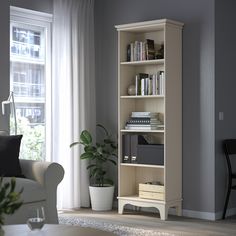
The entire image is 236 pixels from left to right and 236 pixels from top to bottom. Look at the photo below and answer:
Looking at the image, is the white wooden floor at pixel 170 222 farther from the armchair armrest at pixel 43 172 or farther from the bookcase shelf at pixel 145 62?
the bookcase shelf at pixel 145 62

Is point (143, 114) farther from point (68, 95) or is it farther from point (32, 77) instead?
point (32, 77)

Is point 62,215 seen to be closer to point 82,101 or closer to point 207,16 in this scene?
point 82,101

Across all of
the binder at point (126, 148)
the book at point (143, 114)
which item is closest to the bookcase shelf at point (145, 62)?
the book at point (143, 114)

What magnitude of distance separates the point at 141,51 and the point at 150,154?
118 cm

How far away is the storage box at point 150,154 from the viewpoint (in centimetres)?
585

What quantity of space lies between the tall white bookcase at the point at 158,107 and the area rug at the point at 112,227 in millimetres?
579

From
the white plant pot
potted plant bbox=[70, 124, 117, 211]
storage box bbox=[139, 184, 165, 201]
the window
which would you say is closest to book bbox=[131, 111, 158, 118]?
potted plant bbox=[70, 124, 117, 211]

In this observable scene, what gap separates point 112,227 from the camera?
5.23 m

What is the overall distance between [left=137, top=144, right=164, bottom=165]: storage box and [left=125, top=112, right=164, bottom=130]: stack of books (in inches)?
8.1

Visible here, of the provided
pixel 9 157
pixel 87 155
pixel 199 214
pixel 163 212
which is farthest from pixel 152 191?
pixel 9 157

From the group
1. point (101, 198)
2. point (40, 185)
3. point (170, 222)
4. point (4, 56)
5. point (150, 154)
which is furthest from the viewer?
point (101, 198)

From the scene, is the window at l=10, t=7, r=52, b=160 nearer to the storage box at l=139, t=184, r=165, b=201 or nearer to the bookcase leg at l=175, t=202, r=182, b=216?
the storage box at l=139, t=184, r=165, b=201

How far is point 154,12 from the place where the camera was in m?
6.23

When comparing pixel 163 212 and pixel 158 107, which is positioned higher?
pixel 158 107
